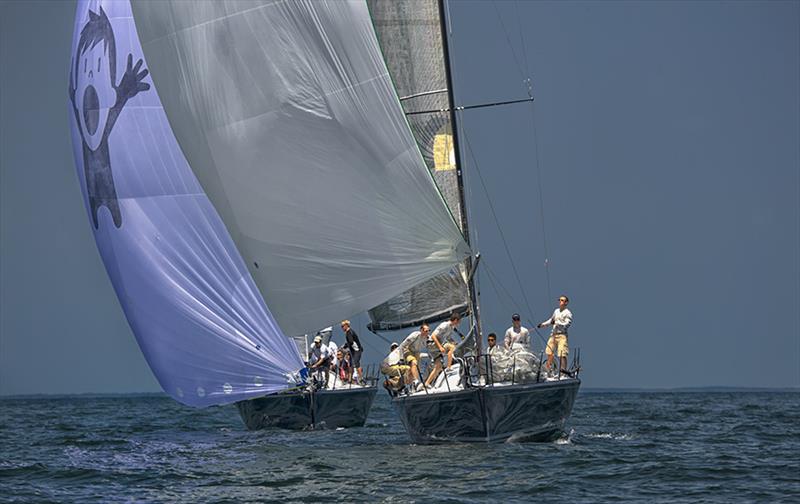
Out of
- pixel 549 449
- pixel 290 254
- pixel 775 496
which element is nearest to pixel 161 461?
pixel 290 254

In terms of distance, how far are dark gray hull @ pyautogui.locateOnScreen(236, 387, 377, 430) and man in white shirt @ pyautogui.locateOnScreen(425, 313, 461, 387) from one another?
23.3 feet

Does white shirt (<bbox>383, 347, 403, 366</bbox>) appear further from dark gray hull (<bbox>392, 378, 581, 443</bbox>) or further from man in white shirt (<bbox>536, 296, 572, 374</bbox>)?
man in white shirt (<bbox>536, 296, 572, 374</bbox>)

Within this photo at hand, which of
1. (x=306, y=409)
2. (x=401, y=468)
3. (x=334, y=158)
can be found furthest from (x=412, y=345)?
(x=306, y=409)

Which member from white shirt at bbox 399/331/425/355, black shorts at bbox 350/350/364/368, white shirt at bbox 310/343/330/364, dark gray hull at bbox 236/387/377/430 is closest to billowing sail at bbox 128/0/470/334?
white shirt at bbox 399/331/425/355

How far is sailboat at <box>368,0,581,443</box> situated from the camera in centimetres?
2319

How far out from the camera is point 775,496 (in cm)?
1866

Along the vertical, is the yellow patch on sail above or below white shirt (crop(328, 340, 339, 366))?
above

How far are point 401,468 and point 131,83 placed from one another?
1152cm

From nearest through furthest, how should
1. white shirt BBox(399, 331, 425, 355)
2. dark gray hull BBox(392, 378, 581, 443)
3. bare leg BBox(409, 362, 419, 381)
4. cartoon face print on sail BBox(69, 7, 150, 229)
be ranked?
dark gray hull BBox(392, 378, 581, 443), bare leg BBox(409, 362, 419, 381), white shirt BBox(399, 331, 425, 355), cartoon face print on sail BBox(69, 7, 150, 229)

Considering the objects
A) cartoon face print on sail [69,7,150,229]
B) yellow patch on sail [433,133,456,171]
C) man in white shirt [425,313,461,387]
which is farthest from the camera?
cartoon face print on sail [69,7,150,229]

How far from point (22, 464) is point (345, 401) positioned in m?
8.58

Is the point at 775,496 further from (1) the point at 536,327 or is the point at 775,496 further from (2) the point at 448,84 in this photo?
(2) the point at 448,84

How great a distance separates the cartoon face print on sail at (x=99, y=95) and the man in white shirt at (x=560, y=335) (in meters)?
10.1

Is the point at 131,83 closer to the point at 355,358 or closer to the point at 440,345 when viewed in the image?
the point at 355,358
